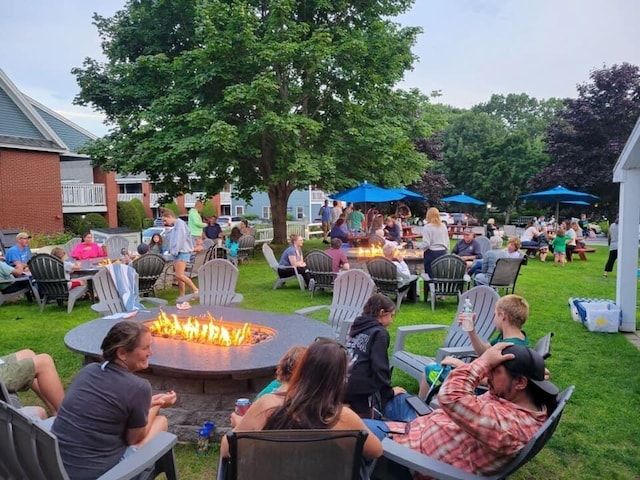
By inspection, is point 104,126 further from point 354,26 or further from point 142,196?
point 142,196

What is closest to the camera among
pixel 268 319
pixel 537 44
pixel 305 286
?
pixel 268 319

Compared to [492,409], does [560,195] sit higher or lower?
higher

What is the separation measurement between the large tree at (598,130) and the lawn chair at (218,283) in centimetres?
2345

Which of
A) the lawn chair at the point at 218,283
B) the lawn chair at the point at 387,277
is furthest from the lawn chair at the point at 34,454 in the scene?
the lawn chair at the point at 387,277

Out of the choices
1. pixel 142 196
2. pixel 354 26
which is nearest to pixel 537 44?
pixel 354 26

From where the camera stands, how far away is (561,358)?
5.84 m

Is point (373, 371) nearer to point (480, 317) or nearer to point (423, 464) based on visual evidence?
point (423, 464)

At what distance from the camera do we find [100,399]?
8.05ft

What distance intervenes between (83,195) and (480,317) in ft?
72.3

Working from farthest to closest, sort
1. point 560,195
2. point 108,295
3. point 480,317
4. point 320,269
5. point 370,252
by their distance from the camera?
point 560,195 → point 370,252 → point 320,269 → point 108,295 → point 480,317

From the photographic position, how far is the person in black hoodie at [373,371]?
3.28 metres

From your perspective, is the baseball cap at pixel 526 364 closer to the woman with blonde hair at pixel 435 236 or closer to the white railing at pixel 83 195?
the woman with blonde hair at pixel 435 236

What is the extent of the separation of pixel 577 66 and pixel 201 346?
32165mm

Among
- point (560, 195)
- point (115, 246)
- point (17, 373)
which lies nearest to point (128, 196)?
point (115, 246)
